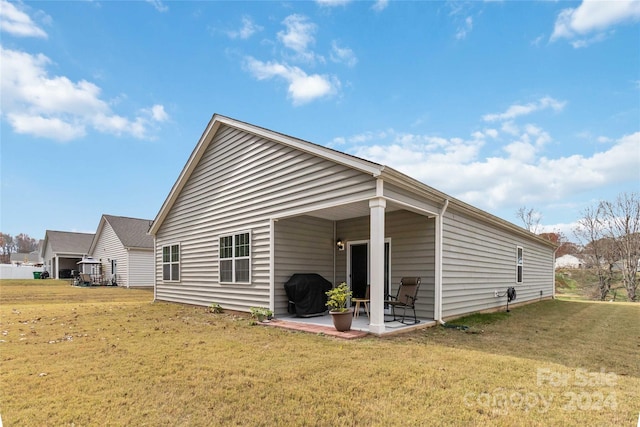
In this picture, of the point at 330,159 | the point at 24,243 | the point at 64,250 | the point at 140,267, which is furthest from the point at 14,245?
the point at 330,159

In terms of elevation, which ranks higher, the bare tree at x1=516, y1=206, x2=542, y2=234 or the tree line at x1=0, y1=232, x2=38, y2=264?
the bare tree at x1=516, y1=206, x2=542, y2=234

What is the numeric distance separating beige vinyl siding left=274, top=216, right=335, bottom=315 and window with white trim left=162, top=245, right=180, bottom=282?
5459 millimetres

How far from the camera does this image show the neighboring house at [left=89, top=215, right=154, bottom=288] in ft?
77.4

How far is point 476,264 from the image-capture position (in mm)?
9500

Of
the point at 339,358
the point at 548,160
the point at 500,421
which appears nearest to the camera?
the point at 500,421

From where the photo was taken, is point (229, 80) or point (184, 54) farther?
point (229, 80)

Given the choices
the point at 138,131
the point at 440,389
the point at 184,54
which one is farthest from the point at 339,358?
the point at 138,131

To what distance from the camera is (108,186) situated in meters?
21.4

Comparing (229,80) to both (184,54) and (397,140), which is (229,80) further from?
(397,140)

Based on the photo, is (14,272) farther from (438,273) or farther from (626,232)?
(626,232)

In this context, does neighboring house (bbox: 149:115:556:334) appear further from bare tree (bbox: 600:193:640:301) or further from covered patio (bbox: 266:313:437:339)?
bare tree (bbox: 600:193:640:301)

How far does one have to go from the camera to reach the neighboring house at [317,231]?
7.00 metres

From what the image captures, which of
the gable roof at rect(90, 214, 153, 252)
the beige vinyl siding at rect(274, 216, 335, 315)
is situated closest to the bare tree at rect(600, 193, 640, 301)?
the beige vinyl siding at rect(274, 216, 335, 315)

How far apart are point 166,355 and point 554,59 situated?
10436 mm
